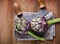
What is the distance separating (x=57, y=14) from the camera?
155cm

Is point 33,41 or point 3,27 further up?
point 3,27

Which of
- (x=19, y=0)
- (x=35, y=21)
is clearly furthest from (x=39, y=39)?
(x=19, y=0)

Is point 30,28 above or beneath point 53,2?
beneath

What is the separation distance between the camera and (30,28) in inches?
61.8

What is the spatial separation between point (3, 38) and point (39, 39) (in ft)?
1.12

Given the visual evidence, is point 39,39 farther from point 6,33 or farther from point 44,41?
point 6,33

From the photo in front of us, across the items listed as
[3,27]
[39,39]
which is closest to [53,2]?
[39,39]

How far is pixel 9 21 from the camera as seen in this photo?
1.62m

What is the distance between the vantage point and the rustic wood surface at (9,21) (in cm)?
156

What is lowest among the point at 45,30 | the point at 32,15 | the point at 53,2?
the point at 45,30

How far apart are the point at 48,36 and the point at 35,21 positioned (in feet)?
0.59

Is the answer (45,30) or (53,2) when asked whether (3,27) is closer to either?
(45,30)

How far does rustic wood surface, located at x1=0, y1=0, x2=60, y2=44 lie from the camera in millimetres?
A: 1557

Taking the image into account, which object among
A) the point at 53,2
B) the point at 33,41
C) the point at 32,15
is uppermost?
the point at 53,2
